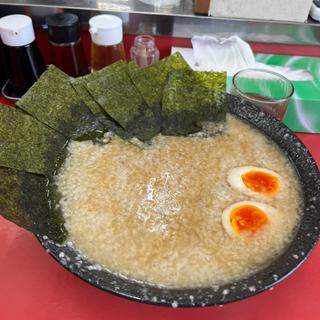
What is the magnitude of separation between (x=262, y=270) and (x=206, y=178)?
37 cm

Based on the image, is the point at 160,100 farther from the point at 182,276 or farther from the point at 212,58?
the point at 182,276

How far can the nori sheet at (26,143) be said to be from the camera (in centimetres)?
106

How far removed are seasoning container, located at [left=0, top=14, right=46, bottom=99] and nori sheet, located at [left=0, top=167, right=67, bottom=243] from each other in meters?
0.63

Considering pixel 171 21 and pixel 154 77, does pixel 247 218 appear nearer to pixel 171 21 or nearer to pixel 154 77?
pixel 154 77

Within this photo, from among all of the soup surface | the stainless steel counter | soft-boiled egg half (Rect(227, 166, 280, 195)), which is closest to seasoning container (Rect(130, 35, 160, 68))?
the stainless steel counter

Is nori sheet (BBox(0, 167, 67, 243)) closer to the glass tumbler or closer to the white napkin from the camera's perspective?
the glass tumbler

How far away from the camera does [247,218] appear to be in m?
1.05

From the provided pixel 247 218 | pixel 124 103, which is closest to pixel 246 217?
pixel 247 218

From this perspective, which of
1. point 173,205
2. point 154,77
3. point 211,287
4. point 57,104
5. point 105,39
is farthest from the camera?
point 105,39

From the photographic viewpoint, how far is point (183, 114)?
134 cm

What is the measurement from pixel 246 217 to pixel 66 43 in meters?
1.05

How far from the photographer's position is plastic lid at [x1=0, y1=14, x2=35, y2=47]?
55.3 inches

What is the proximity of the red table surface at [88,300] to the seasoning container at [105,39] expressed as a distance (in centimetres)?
84

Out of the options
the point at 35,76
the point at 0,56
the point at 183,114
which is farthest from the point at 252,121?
the point at 0,56
